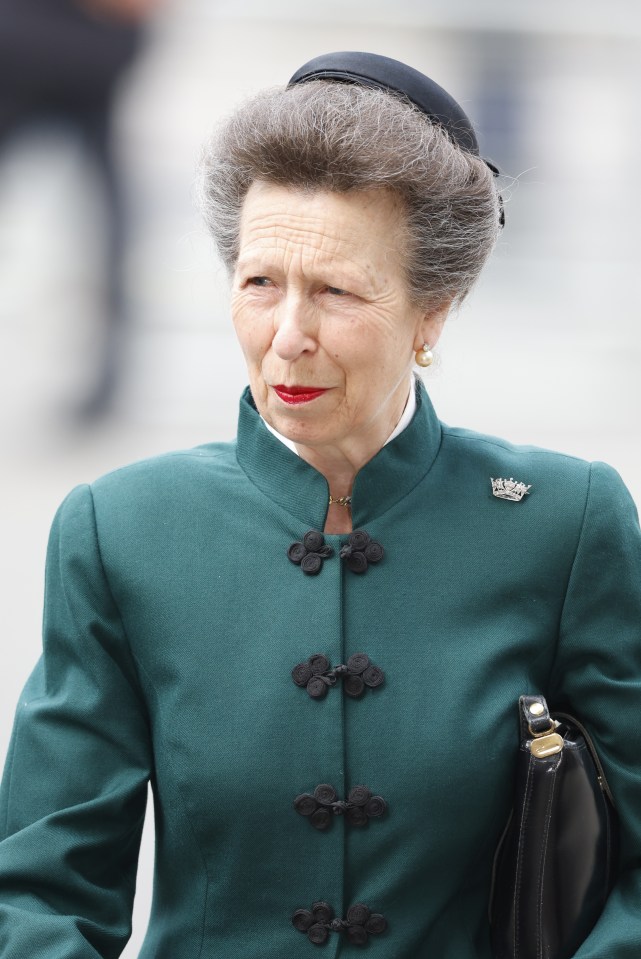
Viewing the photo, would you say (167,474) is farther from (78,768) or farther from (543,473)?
(543,473)

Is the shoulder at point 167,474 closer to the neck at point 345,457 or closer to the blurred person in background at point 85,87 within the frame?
the neck at point 345,457

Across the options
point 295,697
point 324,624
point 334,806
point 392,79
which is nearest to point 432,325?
point 392,79

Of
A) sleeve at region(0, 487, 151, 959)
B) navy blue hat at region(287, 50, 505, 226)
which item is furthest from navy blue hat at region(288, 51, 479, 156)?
sleeve at region(0, 487, 151, 959)

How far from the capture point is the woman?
1929 mm

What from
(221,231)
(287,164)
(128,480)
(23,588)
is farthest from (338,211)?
(23,588)

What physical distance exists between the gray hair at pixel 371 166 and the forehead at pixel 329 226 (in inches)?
0.6

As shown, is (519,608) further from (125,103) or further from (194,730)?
(125,103)

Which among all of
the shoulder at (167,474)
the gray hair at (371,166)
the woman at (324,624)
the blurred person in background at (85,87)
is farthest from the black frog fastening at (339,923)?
the blurred person in background at (85,87)

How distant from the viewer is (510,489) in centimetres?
212

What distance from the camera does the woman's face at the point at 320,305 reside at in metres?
1.91

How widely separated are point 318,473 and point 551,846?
0.63 meters

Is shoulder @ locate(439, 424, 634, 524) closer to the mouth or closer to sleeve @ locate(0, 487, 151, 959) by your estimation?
the mouth

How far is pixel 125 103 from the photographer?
21.0 ft

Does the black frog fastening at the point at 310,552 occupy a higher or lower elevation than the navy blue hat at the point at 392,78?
lower
